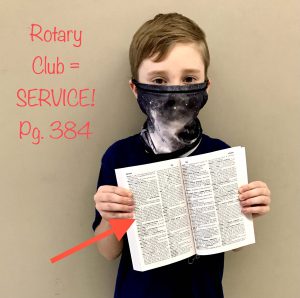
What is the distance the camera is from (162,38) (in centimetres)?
75

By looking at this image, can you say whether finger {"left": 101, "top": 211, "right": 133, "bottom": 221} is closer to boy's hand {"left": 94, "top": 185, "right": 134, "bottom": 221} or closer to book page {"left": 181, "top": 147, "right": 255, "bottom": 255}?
boy's hand {"left": 94, "top": 185, "right": 134, "bottom": 221}

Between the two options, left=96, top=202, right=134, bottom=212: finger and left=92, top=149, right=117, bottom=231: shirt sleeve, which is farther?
left=92, top=149, right=117, bottom=231: shirt sleeve

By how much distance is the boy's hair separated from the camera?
746 mm

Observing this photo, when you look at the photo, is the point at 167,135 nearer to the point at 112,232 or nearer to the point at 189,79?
the point at 189,79

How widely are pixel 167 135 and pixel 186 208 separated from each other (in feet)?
0.50

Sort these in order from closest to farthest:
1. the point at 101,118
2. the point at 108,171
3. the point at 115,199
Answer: the point at 115,199
the point at 108,171
the point at 101,118

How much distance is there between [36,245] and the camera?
0.92m

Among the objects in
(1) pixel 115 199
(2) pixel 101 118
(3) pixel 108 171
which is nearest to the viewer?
(1) pixel 115 199

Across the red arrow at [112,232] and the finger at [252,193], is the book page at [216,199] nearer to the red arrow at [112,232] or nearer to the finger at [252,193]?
the finger at [252,193]

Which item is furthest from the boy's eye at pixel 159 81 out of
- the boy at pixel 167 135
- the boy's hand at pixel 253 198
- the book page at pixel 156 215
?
the boy's hand at pixel 253 198

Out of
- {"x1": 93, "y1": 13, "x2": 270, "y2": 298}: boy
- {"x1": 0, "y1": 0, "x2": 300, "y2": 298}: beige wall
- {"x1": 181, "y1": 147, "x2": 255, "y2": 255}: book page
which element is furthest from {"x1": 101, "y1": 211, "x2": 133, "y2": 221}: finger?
{"x1": 0, "y1": 0, "x2": 300, "y2": 298}: beige wall

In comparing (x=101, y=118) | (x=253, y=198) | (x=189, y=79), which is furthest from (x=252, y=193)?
(x=101, y=118)

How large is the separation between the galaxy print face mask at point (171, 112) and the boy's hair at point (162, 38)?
2.5 inches

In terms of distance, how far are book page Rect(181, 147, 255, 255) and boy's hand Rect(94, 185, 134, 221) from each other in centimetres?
12
